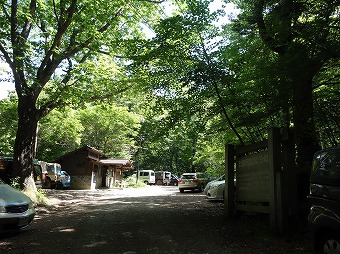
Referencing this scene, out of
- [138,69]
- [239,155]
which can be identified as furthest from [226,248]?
[138,69]

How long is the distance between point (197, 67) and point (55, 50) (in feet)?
22.4

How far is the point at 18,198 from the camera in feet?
24.2

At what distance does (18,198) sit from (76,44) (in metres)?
8.53

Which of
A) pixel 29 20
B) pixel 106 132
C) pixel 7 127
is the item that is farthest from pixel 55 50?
pixel 106 132

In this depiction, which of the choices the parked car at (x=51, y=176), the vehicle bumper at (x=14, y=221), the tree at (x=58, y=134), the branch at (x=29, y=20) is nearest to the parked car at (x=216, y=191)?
the vehicle bumper at (x=14, y=221)

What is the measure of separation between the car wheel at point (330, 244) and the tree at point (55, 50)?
9.89 metres

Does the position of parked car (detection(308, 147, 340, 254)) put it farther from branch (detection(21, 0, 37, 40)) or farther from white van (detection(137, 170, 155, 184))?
white van (detection(137, 170, 155, 184))

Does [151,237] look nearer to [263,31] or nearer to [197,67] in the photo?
[197,67]

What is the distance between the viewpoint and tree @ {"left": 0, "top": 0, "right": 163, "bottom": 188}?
12.5m

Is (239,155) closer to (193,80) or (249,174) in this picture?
(249,174)

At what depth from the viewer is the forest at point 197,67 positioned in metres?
7.14

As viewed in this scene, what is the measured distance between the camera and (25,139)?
13414mm

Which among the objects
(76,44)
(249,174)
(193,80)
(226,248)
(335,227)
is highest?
(76,44)

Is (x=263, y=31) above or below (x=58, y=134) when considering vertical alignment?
above
